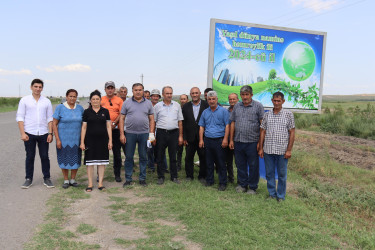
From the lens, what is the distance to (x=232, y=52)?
6797 mm

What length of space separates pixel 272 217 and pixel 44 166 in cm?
428

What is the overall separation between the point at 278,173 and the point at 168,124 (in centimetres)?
228

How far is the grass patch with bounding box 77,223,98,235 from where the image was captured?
379cm

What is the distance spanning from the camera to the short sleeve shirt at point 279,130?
4.93 metres

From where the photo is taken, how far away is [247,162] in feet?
18.7

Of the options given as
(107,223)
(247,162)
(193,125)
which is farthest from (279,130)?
(107,223)

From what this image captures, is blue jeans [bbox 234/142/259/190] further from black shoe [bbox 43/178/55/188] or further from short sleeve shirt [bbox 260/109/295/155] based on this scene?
black shoe [bbox 43/178/55/188]

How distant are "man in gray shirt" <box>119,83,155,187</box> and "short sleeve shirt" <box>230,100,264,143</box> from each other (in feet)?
5.54

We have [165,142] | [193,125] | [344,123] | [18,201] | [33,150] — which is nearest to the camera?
[18,201]

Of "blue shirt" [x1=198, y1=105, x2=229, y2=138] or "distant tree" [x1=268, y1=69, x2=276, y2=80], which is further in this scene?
"distant tree" [x1=268, y1=69, x2=276, y2=80]

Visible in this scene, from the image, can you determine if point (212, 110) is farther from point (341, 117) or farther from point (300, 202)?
point (341, 117)

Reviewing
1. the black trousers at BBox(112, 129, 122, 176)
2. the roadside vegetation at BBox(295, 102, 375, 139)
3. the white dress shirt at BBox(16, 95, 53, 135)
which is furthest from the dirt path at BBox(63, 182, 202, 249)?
the roadside vegetation at BBox(295, 102, 375, 139)

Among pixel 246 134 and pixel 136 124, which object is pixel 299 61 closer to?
pixel 246 134

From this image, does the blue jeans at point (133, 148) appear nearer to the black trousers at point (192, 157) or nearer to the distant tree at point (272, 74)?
the black trousers at point (192, 157)
